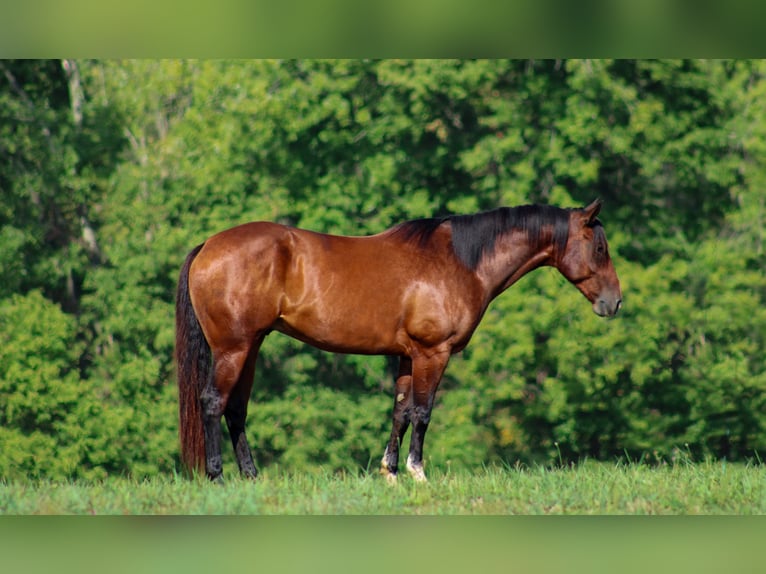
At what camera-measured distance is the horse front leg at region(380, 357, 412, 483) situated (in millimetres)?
8641

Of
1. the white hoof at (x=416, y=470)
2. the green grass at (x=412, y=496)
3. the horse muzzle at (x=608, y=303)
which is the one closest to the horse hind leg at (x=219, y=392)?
the green grass at (x=412, y=496)

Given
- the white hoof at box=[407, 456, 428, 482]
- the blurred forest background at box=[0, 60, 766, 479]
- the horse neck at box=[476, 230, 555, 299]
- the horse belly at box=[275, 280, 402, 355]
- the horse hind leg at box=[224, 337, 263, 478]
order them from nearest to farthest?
1. the white hoof at box=[407, 456, 428, 482]
2. the horse belly at box=[275, 280, 402, 355]
3. the horse hind leg at box=[224, 337, 263, 478]
4. the horse neck at box=[476, 230, 555, 299]
5. the blurred forest background at box=[0, 60, 766, 479]

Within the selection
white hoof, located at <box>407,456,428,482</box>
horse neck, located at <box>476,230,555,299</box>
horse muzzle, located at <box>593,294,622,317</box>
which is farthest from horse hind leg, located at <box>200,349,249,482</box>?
horse muzzle, located at <box>593,294,622,317</box>

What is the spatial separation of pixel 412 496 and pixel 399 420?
1.42 meters

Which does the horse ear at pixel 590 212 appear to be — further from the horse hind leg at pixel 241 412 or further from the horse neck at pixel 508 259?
the horse hind leg at pixel 241 412

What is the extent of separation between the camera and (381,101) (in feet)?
57.5

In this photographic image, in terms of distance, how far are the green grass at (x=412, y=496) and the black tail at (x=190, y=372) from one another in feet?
0.85

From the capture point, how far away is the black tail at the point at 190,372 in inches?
333

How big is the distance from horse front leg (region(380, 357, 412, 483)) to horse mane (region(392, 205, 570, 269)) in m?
1.10

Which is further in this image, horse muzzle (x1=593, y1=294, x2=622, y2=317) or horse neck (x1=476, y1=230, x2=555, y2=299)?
horse muzzle (x1=593, y1=294, x2=622, y2=317)

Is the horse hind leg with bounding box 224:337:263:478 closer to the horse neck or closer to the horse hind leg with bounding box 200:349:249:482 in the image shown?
the horse hind leg with bounding box 200:349:249:482

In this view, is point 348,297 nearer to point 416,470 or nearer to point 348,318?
point 348,318

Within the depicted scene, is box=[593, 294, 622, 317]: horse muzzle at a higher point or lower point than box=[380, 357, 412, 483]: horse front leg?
higher

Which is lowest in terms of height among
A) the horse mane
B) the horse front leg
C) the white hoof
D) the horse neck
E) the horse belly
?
the white hoof
